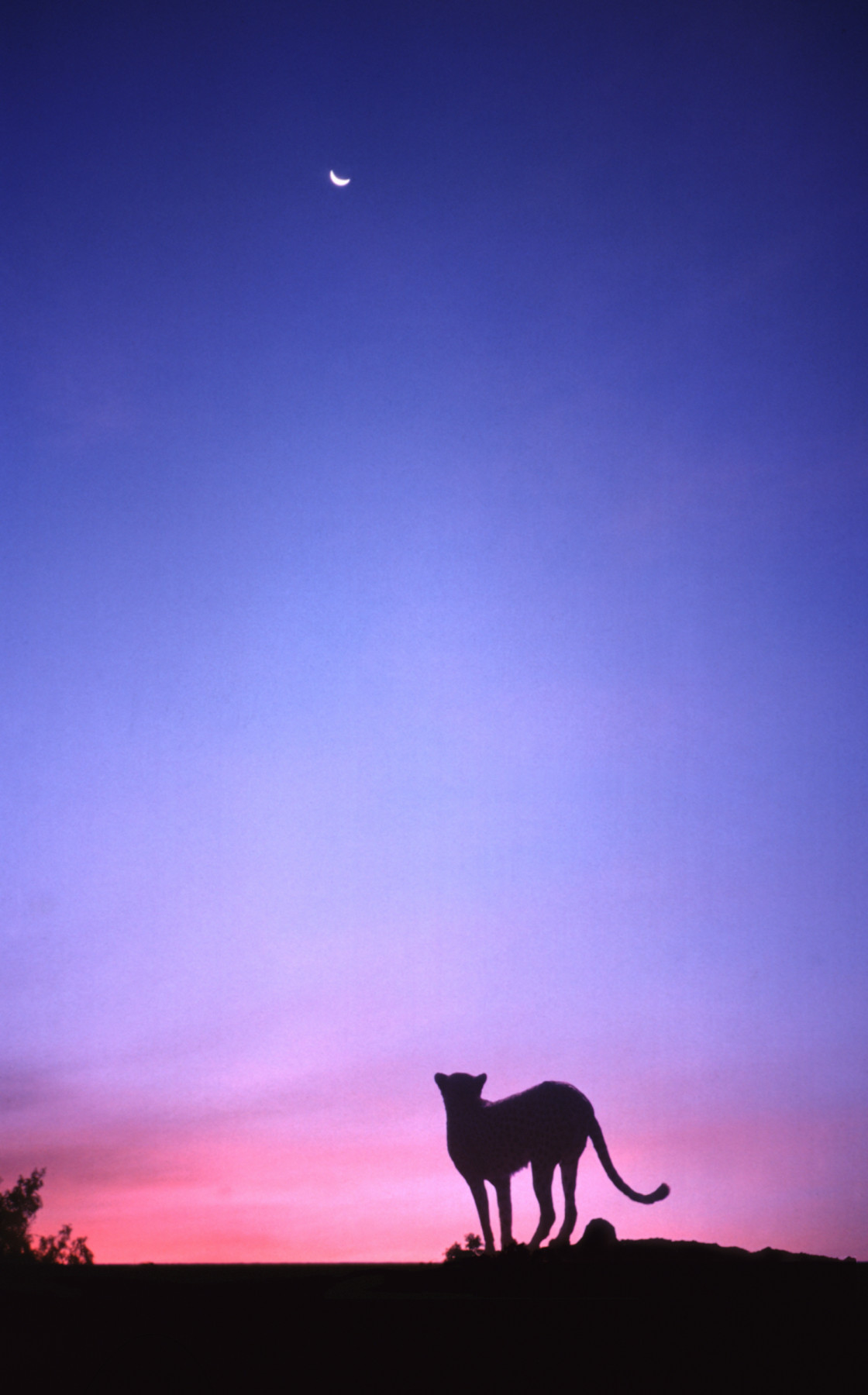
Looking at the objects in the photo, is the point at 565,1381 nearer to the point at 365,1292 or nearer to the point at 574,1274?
the point at 574,1274

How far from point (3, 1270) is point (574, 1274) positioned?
303 cm

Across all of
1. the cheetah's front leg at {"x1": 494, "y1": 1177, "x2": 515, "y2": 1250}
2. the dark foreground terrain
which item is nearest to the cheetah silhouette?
the cheetah's front leg at {"x1": 494, "y1": 1177, "x2": 515, "y2": 1250}

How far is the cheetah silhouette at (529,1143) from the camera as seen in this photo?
7664mm

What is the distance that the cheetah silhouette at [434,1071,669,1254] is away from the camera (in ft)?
25.1

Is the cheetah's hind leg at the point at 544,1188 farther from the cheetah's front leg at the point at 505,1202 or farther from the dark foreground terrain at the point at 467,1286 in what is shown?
the dark foreground terrain at the point at 467,1286

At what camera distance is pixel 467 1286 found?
4.86 metres

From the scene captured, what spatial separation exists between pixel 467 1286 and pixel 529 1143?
3037mm

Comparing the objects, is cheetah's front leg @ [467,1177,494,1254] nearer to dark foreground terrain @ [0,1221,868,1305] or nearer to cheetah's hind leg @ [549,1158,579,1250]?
cheetah's hind leg @ [549,1158,579,1250]

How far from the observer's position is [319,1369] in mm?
4559

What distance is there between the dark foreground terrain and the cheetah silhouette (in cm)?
252

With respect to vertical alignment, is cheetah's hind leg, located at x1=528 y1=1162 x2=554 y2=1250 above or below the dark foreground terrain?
above

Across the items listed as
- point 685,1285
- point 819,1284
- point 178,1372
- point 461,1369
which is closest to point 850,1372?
point 819,1284

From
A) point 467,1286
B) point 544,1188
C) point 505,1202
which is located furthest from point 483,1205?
point 467,1286

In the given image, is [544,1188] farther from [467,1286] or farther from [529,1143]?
[467,1286]
